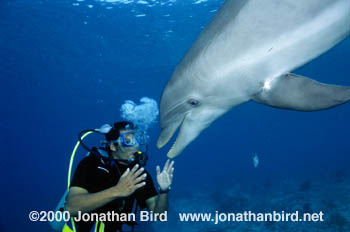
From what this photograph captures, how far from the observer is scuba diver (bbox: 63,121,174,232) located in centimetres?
276

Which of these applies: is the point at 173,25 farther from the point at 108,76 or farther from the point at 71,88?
the point at 71,88

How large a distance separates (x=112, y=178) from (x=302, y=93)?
263cm

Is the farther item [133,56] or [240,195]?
[133,56]

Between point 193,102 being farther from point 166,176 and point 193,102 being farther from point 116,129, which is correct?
point 116,129

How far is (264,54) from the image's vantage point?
8.24 feet

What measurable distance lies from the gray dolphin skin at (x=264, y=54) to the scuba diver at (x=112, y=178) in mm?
1142

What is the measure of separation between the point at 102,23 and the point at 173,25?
214 inches

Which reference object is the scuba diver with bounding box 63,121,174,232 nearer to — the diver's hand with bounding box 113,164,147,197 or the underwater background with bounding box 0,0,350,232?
the diver's hand with bounding box 113,164,147,197

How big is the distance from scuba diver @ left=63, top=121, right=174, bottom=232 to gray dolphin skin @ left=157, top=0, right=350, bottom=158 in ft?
3.75

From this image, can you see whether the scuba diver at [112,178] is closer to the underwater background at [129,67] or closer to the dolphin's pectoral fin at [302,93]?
the dolphin's pectoral fin at [302,93]

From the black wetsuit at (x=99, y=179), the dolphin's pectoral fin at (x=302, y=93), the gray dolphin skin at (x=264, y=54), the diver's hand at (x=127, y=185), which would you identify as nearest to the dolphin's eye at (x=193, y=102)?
the gray dolphin skin at (x=264, y=54)

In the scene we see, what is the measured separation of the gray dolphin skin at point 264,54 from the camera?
238 centimetres

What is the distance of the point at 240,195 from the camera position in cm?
1761

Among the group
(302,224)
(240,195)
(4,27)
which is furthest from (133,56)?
(302,224)
